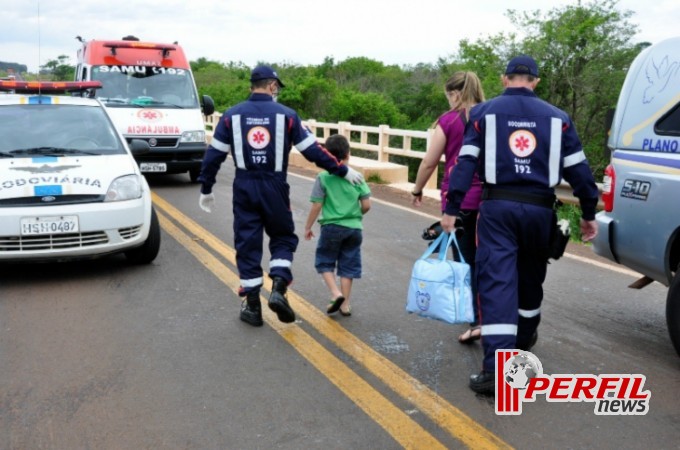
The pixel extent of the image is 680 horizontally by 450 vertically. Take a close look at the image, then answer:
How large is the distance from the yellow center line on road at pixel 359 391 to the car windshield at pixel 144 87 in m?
7.92

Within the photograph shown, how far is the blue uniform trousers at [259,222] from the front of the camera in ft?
17.5

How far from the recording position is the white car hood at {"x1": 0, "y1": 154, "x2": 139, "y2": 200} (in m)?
6.43

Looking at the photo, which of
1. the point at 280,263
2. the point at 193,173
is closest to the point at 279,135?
the point at 280,263

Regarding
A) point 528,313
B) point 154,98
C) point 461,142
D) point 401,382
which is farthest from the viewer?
point 154,98

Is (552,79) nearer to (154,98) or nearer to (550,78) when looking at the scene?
(550,78)

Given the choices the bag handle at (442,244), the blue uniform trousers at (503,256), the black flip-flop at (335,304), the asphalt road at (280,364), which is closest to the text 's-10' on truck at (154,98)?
the asphalt road at (280,364)

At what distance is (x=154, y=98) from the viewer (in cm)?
1352

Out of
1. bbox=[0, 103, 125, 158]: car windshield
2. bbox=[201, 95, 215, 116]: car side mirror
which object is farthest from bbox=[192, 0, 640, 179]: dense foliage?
bbox=[0, 103, 125, 158]: car windshield

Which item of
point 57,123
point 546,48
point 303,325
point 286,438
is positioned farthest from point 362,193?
point 546,48

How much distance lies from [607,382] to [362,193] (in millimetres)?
2192

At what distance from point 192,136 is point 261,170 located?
26.7 ft

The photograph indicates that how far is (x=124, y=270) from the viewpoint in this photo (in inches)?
279

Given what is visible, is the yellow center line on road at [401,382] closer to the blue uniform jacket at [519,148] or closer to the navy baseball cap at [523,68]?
the blue uniform jacket at [519,148]

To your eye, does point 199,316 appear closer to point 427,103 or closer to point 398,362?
point 398,362
